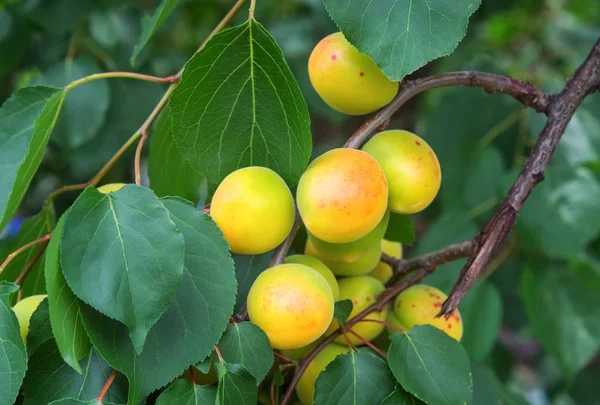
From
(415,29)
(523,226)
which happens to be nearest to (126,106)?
(523,226)

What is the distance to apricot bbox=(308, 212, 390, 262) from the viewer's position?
596 mm

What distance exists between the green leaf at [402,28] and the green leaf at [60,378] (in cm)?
32

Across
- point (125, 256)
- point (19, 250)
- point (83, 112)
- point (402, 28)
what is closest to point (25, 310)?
point (19, 250)

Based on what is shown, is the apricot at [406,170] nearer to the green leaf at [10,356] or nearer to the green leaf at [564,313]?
the green leaf at [10,356]

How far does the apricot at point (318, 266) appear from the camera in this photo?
59 centimetres

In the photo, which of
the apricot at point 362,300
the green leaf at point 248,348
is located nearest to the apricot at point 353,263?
the apricot at point 362,300

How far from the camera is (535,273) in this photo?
3.64 ft

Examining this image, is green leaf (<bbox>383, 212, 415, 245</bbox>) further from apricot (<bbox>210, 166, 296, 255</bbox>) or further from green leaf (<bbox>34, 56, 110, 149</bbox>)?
green leaf (<bbox>34, 56, 110, 149</bbox>)

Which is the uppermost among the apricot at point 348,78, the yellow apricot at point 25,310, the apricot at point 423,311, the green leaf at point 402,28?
the green leaf at point 402,28

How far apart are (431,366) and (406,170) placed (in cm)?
16

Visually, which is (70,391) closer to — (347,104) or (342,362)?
(342,362)

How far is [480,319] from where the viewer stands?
3.36 ft

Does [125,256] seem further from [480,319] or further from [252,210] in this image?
[480,319]

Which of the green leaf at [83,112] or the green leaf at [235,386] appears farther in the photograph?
the green leaf at [83,112]
